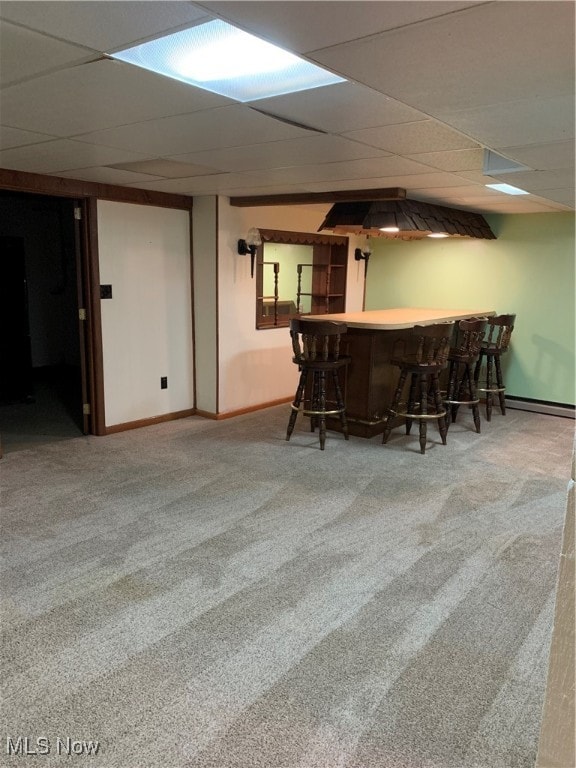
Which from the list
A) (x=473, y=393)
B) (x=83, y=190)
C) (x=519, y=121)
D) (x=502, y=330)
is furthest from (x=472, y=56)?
(x=502, y=330)

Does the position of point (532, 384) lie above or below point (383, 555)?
above

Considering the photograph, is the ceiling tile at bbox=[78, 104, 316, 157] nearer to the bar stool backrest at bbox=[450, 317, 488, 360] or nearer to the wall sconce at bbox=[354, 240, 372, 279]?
the bar stool backrest at bbox=[450, 317, 488, 360]

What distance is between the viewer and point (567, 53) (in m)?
1.45

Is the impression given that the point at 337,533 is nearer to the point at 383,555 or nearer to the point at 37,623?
the point at 383,555

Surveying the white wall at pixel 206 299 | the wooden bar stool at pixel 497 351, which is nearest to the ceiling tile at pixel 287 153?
the white wall at pixel 206 299

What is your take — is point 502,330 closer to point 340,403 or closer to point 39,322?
point 340,403

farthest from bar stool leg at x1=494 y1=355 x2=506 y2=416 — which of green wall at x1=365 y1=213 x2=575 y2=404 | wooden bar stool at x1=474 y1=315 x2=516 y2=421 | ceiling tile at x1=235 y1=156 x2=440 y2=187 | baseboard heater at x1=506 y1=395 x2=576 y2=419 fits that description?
ceiling tile at x1=235 y1=156 x2=440 y2=187

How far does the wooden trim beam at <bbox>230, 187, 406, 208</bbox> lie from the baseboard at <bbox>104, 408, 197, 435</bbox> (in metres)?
2.07

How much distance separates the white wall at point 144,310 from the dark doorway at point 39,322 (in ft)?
1.16

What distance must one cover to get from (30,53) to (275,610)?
223cm

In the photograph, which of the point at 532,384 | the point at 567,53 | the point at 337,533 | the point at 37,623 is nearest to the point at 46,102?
the point at 567,53

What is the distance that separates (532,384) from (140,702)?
5.42 metres

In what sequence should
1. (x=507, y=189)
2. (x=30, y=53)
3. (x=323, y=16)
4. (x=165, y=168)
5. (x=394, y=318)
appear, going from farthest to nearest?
(x=394, y=318), (x=507, y=189), (x=165, y=168), (x=30, y=53), (x=323, y=16)

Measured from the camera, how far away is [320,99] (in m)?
2.08
